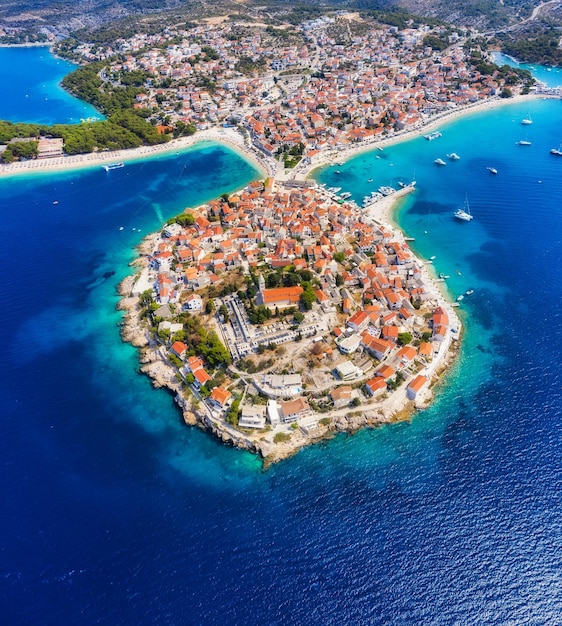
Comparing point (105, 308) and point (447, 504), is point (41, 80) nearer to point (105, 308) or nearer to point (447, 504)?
point (105, 308)

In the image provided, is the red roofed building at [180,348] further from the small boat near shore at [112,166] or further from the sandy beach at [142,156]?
the small boat near shore at [112,166]

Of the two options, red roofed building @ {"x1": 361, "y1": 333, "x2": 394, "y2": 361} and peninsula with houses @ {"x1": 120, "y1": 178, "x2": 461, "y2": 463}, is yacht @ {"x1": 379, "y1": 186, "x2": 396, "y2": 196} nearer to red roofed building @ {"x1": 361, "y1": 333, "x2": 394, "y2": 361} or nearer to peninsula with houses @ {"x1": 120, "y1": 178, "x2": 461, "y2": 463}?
peninsula with houses @ {"x1": 120, "y1": 178, "x2": 461, "y2": 463}

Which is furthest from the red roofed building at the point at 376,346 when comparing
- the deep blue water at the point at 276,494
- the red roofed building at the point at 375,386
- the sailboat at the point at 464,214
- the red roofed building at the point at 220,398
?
the sailboat at the point at 464,214

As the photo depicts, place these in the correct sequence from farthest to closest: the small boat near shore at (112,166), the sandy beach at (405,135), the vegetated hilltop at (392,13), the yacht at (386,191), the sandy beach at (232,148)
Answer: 1. the vegetated hilltop at (392,13)
2. the small boat near shore at (112,166)
3. the sandy beach at (405,135)
4. the sandy beach at (232,148)
5. the yacht at (386,191)

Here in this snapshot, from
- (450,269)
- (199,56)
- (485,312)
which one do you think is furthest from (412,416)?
(199,56)

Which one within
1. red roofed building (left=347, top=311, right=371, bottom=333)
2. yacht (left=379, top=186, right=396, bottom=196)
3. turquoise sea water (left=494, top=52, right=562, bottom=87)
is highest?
turquoise sea water (left=494, top=52, right=562, bottom=87)

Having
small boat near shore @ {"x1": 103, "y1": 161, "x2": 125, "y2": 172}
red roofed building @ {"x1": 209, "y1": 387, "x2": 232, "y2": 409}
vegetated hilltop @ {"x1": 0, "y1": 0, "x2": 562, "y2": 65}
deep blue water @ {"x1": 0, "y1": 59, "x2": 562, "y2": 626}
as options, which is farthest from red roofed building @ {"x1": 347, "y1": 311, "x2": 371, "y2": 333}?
vegetated hilltop @ {"x1": 0, "y1": 0, "x2": 562, "y2": 65}
